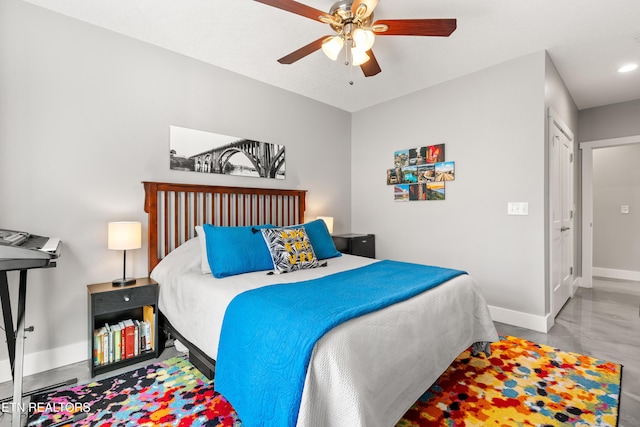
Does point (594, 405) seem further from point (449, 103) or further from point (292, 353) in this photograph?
point (449, 103)

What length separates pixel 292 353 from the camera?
1.24 metres

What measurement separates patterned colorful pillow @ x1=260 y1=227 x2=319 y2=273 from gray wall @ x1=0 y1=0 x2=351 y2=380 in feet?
3.54

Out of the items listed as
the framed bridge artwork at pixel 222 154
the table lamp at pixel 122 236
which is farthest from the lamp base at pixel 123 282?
the framed bridge artwork at pixel 222 154

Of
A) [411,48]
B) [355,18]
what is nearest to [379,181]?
[411,48]

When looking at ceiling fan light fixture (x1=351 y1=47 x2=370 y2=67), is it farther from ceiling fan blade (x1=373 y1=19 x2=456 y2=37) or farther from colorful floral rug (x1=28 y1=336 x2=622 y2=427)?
colorful floral rug (x1=28 y1=336 x2=622 y2=427)

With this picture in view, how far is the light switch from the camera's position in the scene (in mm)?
2966

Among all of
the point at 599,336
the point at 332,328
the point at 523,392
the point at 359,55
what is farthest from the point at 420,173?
the point at 332,328

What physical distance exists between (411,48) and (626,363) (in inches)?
121

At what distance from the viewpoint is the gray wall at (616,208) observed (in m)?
4.97

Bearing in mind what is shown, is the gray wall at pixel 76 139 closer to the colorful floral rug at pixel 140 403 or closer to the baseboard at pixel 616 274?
the colorful floral rug at pixel 140 403

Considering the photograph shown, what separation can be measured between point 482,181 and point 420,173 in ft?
2.39

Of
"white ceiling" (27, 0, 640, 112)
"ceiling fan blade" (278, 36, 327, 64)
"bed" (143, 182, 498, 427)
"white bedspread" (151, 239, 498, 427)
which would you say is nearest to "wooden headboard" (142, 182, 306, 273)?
"bed" (143, 182, 498, 427)

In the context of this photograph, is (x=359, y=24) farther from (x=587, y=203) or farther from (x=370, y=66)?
(x=587, y=203)

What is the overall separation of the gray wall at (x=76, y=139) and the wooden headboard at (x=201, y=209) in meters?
0.12
